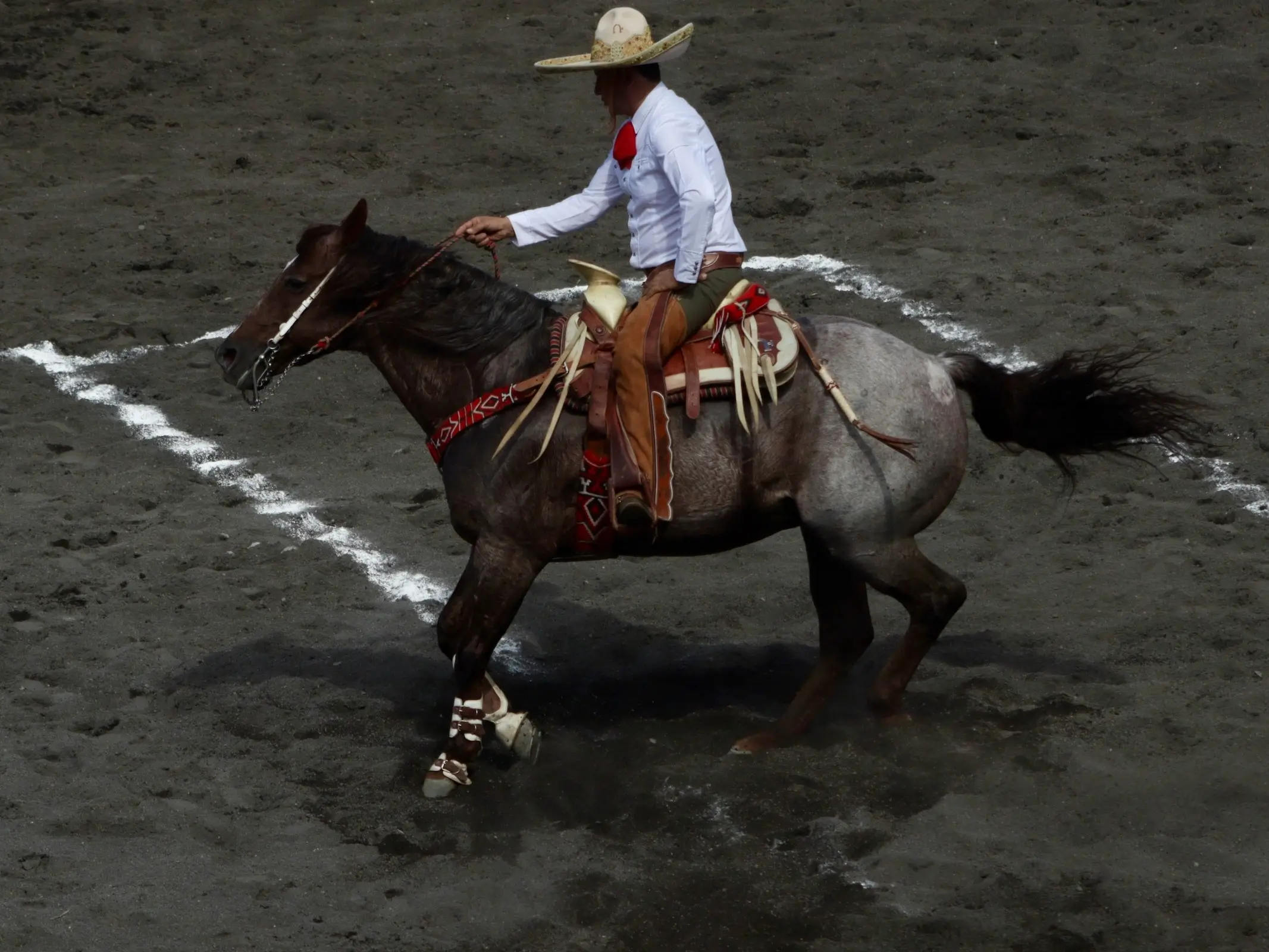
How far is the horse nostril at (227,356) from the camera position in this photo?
6.34 m

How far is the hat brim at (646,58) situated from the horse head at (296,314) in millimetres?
929

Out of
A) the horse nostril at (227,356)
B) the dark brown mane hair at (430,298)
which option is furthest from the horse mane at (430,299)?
the horse nostril at (227,356)

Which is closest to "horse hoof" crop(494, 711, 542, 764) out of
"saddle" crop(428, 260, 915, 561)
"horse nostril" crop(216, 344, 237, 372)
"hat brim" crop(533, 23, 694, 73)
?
"saddle" crop(428, 260, 915, 561)

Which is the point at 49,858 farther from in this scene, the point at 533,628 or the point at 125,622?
the point at 533,628

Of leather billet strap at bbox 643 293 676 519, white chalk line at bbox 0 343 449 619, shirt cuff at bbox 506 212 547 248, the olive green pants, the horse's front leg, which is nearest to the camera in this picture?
leather billet strap at bbox 643 293 676 519

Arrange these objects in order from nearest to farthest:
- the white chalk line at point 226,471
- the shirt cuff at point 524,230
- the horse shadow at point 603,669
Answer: the shirt cuff at point 524,230 → the horse shadow at point 603,669 → the white chalk line at point 226,471

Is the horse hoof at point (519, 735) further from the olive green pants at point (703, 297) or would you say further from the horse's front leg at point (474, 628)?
the olive green pants at point (703, 297)

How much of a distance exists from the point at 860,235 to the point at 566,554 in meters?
5.25

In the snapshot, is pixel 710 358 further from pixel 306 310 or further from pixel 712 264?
pixel 306 310

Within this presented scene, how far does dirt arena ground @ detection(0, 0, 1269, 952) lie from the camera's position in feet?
18.6

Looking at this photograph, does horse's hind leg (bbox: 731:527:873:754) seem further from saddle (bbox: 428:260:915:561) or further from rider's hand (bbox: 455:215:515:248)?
rider's hand (bbox: 455:215:515:248)

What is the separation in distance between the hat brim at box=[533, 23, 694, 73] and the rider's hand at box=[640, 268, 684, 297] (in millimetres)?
719

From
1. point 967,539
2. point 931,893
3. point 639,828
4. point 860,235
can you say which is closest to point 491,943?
point 639,828

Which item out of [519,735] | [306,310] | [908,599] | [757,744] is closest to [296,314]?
[306,310]
